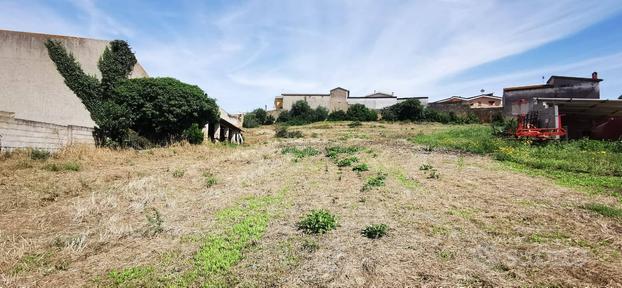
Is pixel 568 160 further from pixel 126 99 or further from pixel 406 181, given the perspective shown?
pixel 126 99

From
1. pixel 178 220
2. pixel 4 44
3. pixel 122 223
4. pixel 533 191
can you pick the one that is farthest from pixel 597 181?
pixel 4 44

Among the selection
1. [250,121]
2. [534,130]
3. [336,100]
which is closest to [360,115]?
[336,100]

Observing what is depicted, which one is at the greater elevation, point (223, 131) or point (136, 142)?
point (223, 131)

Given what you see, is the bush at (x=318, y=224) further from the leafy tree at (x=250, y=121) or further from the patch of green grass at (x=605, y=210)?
the leafy tree at (x=250, y=121)

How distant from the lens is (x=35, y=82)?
2053cm

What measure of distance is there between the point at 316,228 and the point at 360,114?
1814 inches

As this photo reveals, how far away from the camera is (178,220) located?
6.62m

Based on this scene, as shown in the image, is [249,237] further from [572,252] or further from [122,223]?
[572,252]

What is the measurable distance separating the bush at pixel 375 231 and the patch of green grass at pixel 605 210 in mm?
4308

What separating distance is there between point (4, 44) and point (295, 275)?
25498 mm

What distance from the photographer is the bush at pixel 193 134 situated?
2200cm

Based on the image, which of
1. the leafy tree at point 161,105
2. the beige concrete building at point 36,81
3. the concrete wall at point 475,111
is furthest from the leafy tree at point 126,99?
the concrete wall at point 475,111

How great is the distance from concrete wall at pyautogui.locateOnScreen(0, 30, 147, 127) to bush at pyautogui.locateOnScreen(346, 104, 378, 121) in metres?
36.2

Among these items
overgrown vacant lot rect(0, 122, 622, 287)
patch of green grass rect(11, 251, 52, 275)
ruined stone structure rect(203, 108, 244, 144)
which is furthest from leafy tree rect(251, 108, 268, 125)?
patch of green grass rect(11, 251, 52, 275)
